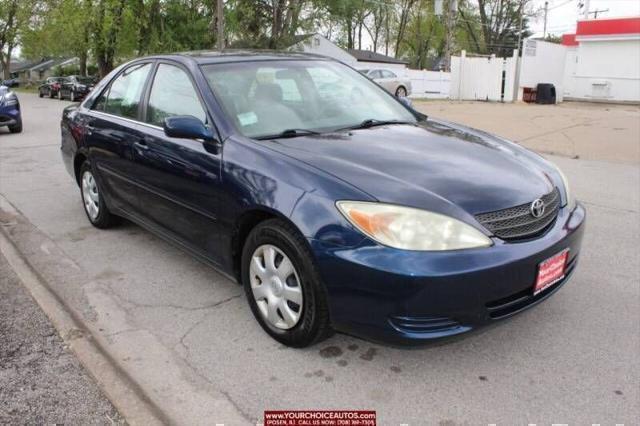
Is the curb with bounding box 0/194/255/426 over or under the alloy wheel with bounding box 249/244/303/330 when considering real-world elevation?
under

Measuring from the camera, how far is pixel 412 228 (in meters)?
2.49

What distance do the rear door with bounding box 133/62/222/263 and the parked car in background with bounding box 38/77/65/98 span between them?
30.4 m

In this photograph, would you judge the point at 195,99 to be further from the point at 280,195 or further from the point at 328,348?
the point at 328,348

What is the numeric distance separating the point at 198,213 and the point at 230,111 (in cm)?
65

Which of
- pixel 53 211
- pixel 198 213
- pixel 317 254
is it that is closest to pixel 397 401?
pixel 317 254

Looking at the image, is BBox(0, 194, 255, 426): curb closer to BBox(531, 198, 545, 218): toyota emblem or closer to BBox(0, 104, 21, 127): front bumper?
BBox(531, 198, 545, 218): toyota emblem

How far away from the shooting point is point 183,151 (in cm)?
349

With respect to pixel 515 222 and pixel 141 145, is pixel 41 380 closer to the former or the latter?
pixel 141 145

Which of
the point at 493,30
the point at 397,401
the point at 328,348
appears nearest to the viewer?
the point at 397,401

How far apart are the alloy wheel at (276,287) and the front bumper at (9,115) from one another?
1193 centimetres

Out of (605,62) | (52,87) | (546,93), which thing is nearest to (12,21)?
(52,87)

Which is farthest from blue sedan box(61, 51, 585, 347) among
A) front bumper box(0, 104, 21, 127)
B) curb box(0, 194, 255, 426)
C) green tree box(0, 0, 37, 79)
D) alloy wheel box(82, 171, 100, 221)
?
green tree box(0, 0, 37, 79)

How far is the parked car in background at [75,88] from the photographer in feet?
90.8

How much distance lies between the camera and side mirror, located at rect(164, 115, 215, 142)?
10.6 feet
